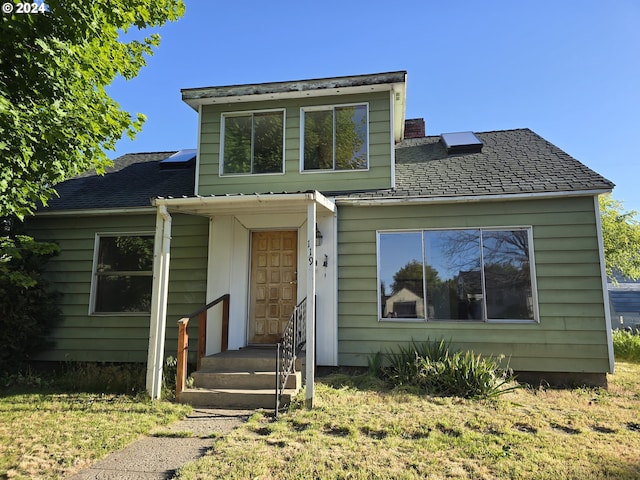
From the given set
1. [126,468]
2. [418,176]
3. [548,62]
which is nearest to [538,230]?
[418,176]

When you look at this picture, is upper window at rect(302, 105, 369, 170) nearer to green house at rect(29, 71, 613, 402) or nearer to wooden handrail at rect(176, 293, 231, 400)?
green house at rect(29, 71, 613, 402)

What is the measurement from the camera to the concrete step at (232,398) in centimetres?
500

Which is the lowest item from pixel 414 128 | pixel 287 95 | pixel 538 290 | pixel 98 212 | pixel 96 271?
pixel 538 290

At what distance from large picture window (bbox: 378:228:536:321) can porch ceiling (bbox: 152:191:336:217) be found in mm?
1456

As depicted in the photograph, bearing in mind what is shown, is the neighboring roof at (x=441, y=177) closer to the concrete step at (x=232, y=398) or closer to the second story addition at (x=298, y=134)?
the second story addition at (x=298, y=134)

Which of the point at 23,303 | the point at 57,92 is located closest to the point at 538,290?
the point at 57,92

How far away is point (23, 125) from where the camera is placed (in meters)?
4.02

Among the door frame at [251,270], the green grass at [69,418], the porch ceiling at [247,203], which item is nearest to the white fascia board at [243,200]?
the porch ceiling at [247,203]

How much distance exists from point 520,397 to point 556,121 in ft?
30.6

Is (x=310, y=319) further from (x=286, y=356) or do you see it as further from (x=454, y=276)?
(x=454, y=276)

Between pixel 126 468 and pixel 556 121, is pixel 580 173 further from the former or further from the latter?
pixel 126 468

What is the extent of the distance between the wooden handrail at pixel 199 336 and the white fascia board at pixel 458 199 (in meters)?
2.66

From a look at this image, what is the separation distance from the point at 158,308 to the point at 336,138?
420 cm

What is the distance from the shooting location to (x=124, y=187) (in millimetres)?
8273
